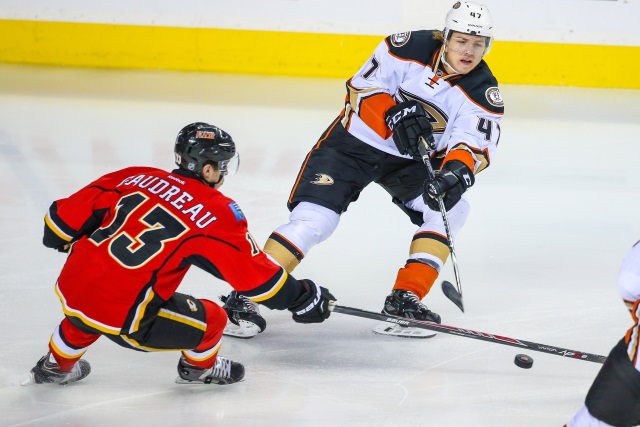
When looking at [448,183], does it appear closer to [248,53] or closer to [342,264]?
[342,264]

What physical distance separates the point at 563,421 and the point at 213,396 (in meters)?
0.92

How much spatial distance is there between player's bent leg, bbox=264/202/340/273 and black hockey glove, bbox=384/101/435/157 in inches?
12.6

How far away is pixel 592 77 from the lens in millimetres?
7539

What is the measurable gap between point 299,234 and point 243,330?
1.15 feet

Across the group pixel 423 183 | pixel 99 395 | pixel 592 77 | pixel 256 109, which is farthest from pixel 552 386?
pixel 592 77

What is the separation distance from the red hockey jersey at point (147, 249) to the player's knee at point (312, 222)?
0.69 m

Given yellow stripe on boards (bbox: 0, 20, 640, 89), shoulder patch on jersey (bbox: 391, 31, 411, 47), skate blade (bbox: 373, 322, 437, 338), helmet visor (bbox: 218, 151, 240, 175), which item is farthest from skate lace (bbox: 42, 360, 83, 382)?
yellow stripe on boards (bbox: 0, 20, 640, 89)

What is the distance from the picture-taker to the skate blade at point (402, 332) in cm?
326

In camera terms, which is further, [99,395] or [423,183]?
[423,183]

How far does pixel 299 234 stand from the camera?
3293mm

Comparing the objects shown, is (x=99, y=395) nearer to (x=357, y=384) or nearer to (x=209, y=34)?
(x=357, y=384)

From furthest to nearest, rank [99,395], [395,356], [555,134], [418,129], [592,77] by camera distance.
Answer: [592,77]
[555,134]
[418,129]
[395,356]
[99,395]

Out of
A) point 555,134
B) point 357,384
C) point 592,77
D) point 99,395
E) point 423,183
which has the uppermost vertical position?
point 592,77

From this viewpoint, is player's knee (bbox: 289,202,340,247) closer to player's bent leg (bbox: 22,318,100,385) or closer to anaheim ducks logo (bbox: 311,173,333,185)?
anaheim ducks logo (bbox: 311,173,333,185)
